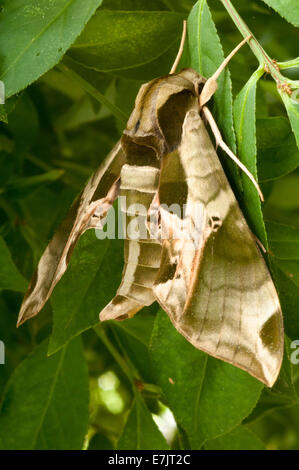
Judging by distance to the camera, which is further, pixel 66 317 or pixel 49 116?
pixel 49 116

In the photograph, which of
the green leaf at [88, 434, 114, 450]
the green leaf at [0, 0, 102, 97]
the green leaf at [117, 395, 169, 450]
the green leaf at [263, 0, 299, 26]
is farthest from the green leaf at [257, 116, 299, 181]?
the green leaf at [88, 434, 114, 450]

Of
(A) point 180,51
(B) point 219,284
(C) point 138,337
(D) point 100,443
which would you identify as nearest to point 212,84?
(A) point 180,51

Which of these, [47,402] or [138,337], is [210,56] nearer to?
[138,337]

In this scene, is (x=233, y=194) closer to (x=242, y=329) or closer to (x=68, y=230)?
(x=242, y=329)

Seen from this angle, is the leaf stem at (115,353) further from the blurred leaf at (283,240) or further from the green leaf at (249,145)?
the green leaf at (249,145)
